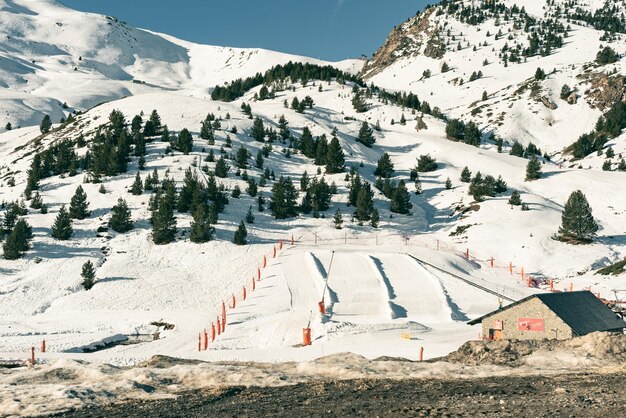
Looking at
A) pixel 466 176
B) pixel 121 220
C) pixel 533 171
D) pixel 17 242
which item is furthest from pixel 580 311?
pixel 533 171

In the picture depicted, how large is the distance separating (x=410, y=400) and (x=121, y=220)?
42703mm

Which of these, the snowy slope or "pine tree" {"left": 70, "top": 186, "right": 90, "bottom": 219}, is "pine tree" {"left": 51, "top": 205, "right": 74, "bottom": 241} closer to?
"pine tree" {"left": 70, "top": 186, "right": 90, "bottom": 219}

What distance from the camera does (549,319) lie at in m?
24.0

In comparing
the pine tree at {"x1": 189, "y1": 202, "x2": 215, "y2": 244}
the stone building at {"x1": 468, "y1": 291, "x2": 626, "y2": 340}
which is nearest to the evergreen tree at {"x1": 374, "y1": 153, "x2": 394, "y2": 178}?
the pine tree at {"x1": 189, "y1": 202, "x2": 215, "y2": 244}

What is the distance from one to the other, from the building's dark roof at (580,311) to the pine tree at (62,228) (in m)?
37.2

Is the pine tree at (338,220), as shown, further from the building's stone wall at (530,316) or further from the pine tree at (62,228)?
the building's stone wall at (530,316)

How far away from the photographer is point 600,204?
6431cm

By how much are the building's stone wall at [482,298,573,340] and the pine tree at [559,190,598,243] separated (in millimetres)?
29978

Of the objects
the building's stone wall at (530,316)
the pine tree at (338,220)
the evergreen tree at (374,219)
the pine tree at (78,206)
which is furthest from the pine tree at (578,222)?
the pine tree at (78,206)

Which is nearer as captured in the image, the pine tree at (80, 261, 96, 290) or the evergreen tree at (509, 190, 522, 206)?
the pine tree at (80, 261, 96, 290)

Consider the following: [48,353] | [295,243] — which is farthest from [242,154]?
[48,353]

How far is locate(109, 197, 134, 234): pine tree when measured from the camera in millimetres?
50656

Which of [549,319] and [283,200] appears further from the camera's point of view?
[283,200]

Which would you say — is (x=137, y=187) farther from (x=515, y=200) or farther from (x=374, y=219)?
(x=515, y=200)
